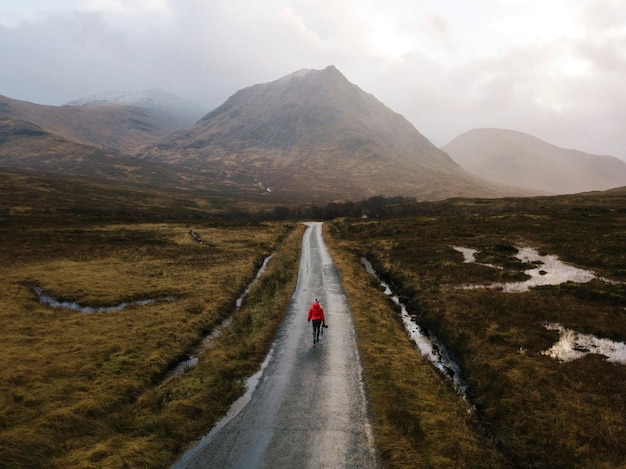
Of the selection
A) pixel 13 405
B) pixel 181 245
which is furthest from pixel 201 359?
pixel 181 245

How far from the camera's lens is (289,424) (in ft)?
50.6

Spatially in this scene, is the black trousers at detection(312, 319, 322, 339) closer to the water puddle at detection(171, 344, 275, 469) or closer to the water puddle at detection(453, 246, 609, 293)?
the water puddle at detection(171, 344, 275, 469)

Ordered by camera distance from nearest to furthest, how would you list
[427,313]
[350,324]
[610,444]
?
[610,444], [350,324], [427,313]

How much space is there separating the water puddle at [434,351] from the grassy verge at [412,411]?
2.67 feet

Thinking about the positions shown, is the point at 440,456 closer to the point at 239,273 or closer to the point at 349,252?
the point at 239,273

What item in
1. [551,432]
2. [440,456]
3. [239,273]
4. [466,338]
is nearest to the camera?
[440,456]

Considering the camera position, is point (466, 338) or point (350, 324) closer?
point (466, 338)

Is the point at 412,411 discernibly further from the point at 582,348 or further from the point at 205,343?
the point at 205,343

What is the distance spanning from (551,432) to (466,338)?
10768mm

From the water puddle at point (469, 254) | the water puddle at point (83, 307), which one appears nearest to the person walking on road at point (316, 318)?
the water puddle at point (83, 307)

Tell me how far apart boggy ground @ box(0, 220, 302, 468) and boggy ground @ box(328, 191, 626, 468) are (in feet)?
31.1

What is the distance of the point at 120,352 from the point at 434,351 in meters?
22.6

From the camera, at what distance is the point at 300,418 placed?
1588cm

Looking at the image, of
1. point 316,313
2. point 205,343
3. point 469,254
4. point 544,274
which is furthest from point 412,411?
point 469,254
